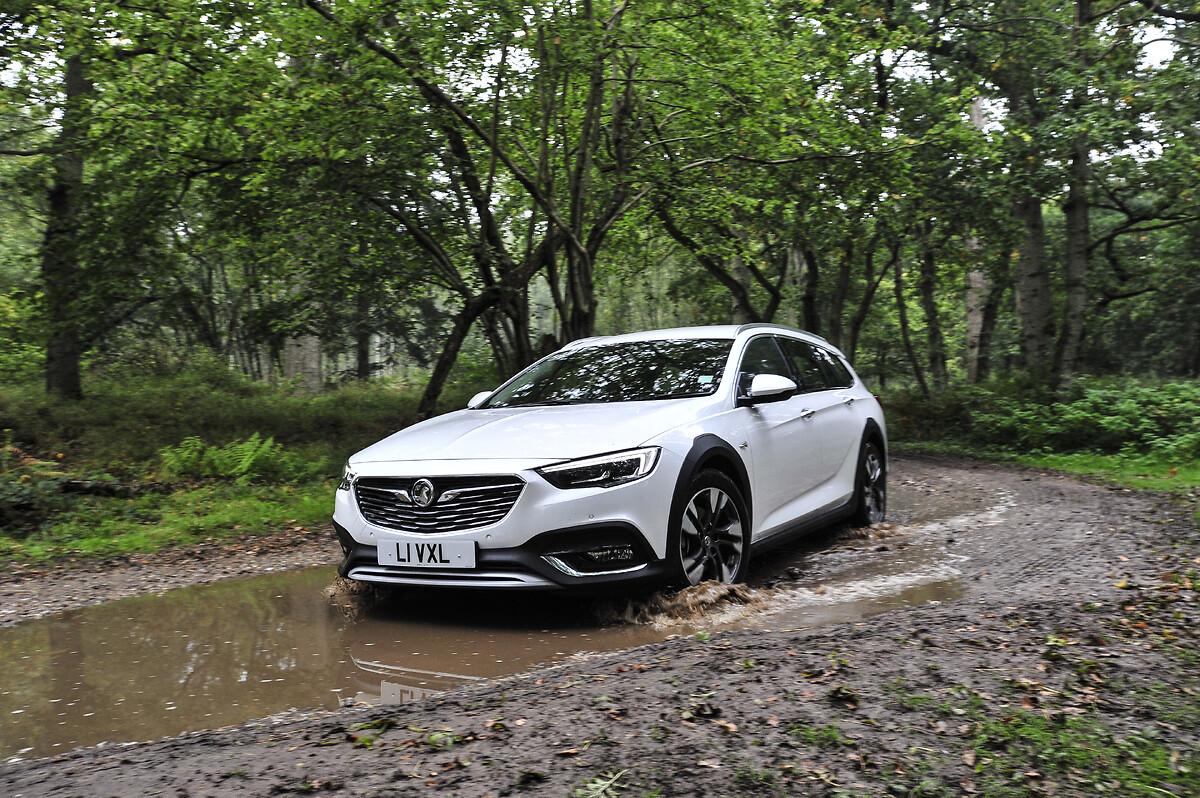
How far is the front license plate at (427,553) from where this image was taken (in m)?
4.68

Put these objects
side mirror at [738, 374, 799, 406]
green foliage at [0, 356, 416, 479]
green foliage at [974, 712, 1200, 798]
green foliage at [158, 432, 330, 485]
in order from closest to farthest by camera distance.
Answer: green foliage at [974, 712, 1200, 798]
side mirror at [738, 374, 799, 406]
green foliage at [158, 432, 330, 485]
green foliage at [0, 356, 416, 479]

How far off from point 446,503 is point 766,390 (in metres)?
2.16

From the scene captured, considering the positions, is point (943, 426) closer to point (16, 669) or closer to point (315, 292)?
point (315, 292)

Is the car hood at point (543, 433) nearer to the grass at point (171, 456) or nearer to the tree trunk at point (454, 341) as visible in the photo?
the grass at point (171, 456)

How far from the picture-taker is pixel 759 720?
3.21 m

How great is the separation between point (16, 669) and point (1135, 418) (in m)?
14.7

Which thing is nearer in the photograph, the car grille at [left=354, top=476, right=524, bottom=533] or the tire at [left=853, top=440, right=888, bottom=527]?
the car grille at [left=354, top=476, right=524, bottom=533]

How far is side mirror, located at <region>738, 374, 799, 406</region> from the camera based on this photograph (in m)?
5.78

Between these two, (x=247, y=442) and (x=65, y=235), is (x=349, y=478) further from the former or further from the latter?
(x=65, y=235)

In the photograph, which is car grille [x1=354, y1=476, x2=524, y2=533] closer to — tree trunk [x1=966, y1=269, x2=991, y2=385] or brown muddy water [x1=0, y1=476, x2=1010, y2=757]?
brown muddy water [x1=0, y1=476, x2=1010, y2=757]

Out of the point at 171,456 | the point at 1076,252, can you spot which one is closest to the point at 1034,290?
the point at 1076,252

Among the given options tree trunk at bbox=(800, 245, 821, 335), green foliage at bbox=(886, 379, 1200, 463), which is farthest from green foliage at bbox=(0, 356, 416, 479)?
green foliage at bbox=(886, 379, 1200, 463)

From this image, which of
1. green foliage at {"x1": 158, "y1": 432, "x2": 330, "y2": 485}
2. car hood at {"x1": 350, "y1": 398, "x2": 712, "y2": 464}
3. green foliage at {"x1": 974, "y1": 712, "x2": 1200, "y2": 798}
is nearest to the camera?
green foliage at {"x1": 974, "y1": 712, "x2": 1200, "y2": 798}

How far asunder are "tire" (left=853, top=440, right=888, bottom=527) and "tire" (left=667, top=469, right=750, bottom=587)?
2487mm
